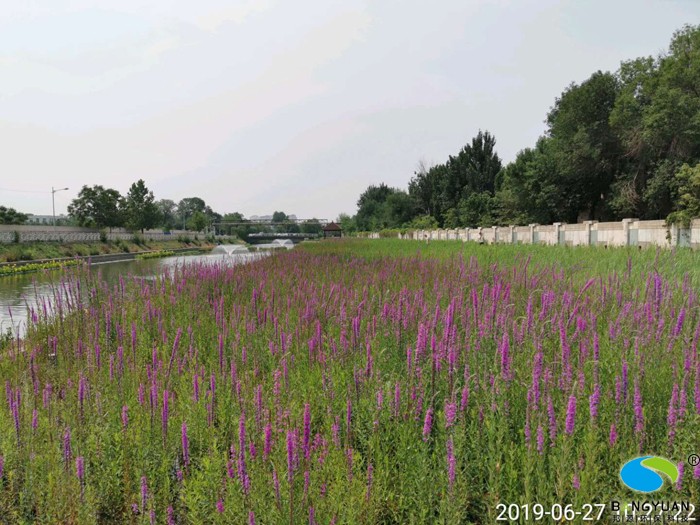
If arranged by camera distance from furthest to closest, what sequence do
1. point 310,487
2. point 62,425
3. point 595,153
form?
point 595,153 → point 62,425 → point 310,487

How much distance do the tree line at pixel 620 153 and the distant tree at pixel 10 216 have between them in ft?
239

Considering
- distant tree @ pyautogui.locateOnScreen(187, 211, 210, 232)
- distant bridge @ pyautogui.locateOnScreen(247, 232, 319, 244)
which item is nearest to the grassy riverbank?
distant tree @ pyautogui.locateOnScreen(187, 211, 210, 232)

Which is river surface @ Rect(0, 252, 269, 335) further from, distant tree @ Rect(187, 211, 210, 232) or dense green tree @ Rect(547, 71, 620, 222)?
distant tree @ Rect(187, 211, 210, 232)

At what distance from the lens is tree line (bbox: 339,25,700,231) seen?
105ft

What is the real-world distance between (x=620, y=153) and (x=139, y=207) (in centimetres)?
7223

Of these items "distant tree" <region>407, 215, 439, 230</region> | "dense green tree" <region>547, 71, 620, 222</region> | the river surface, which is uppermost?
"dense green tree" <region>547, 71, 620, 222</region>

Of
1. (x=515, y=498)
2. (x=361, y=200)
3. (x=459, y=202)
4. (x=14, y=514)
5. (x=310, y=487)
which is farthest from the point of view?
(x=361, y=200)

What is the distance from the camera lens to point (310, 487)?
2.35m

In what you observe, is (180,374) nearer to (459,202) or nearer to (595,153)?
(595,153)

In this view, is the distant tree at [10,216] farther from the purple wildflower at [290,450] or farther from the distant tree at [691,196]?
the purple wildflower at [290,450]

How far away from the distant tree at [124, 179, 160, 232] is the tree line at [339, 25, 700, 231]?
56.6 metres

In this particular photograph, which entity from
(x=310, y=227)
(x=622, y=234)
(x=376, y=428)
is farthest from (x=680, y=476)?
(x=310, y=227)

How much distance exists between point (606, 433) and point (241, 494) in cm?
211

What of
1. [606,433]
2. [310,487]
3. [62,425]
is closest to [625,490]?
[606,433]
